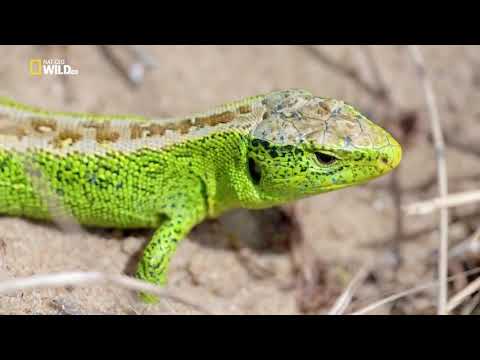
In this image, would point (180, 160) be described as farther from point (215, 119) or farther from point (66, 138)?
point (66, 138)

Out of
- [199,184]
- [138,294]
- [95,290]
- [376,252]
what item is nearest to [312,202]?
[376,252]

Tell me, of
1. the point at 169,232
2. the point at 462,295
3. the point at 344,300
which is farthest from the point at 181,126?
the point at 462,295

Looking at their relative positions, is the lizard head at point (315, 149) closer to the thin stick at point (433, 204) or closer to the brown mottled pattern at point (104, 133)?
the thin stick at point (433, 204)

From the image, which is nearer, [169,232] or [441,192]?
[169,232]

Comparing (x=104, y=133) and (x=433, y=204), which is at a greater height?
(x=104, y=133)

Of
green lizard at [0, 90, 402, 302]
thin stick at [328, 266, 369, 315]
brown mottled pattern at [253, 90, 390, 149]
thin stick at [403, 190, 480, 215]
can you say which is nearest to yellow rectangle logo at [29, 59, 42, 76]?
green lizard at [0, 90, 402, 302]

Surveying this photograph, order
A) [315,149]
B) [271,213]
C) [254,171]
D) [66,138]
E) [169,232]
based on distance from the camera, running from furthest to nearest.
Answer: [271,213], [169,232], [66,138], [254,171], [315,149]
